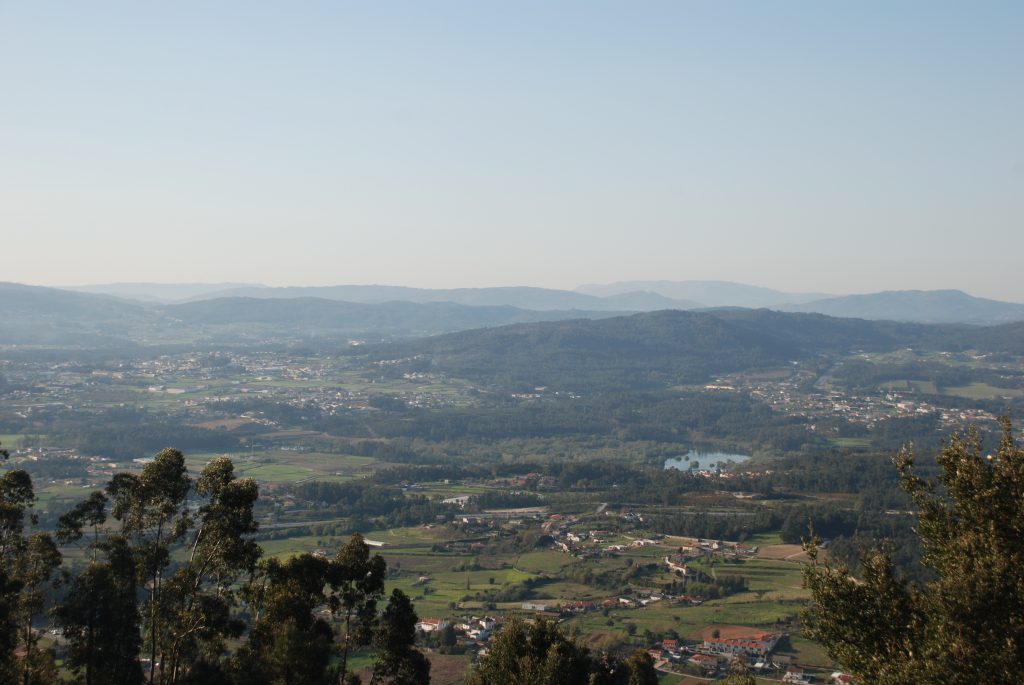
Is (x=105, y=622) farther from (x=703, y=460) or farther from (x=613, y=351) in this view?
(x=613, y=351)

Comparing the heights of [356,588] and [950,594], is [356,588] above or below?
below

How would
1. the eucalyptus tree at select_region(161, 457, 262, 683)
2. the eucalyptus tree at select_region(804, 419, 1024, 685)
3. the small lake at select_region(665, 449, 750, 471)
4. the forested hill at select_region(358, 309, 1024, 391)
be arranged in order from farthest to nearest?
1. the forested hill at select_region(358, 309, 1024, 391)
2. the small lake at select_region(665, 449, 750, 471)
3. the eucalyptus tree at select_region(161, 457, 262, 683)
4. the eucalyptus tree at select_region(804, 419, 1024, 685)

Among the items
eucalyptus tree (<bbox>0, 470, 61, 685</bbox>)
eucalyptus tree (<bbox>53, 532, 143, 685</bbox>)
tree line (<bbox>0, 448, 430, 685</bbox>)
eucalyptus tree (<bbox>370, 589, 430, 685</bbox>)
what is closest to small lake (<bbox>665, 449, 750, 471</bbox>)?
eucalyptus tree (<bbox>370, 589, 430, 685</bbox>)

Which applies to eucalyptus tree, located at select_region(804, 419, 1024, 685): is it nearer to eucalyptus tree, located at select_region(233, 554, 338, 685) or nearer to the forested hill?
eucalyptus tree, located at select_region(233, 554, 338, 685)

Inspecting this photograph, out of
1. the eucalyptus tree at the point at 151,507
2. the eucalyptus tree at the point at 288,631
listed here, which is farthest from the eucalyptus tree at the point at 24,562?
the eucalyptus tree at the point at 288,631

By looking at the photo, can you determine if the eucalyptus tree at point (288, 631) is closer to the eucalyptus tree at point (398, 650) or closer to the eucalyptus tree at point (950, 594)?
the eucalyptus tree at point (398, 650)

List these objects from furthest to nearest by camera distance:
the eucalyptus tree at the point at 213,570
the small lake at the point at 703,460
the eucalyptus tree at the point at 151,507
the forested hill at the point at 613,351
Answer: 1. the forested hill at the point at 613,351
2. the small lake at the point at 703,460
3. the eucalyptus tree at the point at 151,507
4. the eucalyptus tree at the point at 213,570

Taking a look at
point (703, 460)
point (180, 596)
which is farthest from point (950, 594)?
point (703, 460)
